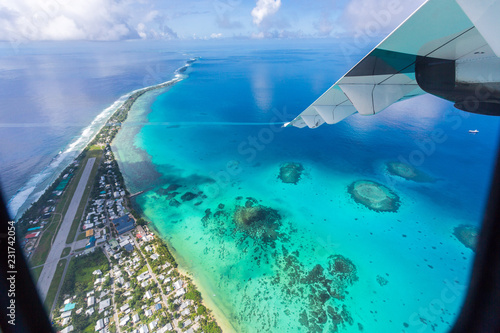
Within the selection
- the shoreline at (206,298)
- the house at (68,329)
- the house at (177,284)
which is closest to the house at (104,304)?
the house at (68,329)

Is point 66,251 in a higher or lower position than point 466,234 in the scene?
higher

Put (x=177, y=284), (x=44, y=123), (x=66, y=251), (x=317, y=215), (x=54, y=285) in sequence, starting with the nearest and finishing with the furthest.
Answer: (x=54, y=285), (x=177, y=284), (x=66, y=251), (x=317, y=215), (x=44, y=123)

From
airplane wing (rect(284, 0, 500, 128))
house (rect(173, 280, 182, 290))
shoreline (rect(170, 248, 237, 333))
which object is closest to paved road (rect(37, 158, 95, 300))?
house (rect(173, 280, 182, 290))

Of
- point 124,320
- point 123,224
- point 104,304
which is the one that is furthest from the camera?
point 123,224

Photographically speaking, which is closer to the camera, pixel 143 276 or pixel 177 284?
pixel 177 284

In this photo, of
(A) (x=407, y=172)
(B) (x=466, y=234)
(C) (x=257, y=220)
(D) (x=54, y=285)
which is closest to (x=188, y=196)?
(C) (x=257, y=220)

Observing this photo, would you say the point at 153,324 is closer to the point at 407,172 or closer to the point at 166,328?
the point at 166,328
